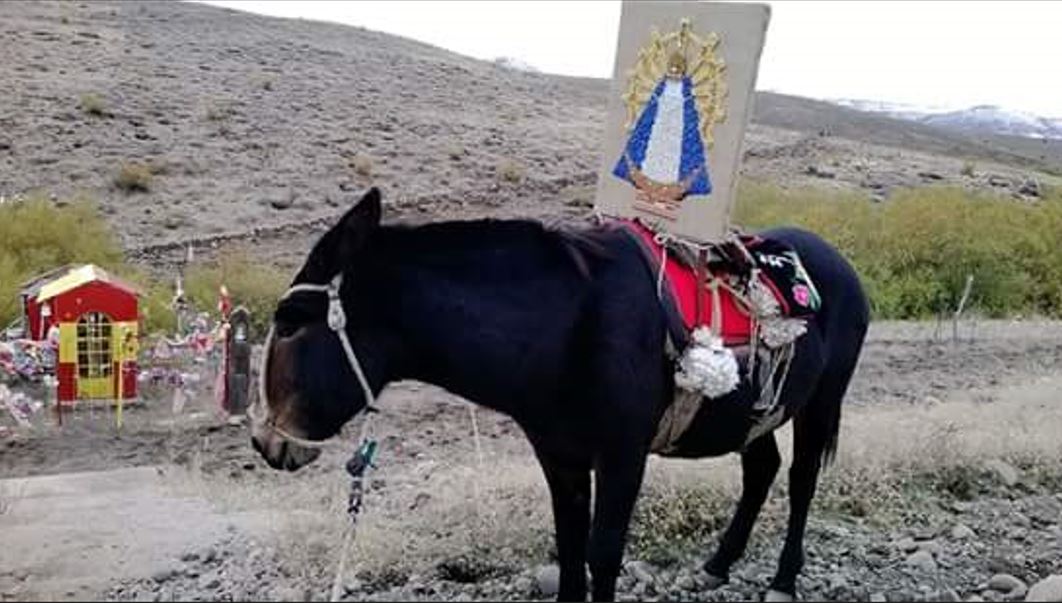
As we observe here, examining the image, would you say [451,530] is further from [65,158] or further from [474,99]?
[474,99]

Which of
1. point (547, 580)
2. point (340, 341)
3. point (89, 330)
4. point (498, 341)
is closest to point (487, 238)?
point (498, 341)

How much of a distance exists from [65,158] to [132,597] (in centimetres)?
2591

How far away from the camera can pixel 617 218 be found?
5414 mm

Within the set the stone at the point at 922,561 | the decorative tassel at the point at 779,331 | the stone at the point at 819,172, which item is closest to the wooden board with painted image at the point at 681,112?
the decorative tassel at the point at 779,331

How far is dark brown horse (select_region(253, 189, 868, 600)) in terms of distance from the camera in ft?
14.1

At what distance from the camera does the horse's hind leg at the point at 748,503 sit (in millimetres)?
6117

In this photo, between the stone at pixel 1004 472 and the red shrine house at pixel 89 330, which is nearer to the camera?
the stone at pixel 1004 472

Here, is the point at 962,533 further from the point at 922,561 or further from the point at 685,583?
the point at 685,583

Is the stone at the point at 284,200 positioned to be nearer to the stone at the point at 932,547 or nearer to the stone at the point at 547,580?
the stone at the point at 932,547

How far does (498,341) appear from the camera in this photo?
4477mm

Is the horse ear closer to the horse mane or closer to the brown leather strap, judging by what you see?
the horse mane

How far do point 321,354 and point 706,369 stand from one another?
152 centimetres

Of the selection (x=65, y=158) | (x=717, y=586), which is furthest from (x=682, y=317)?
(x=65, y=158)

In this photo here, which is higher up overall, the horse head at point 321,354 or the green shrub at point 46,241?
the horse head at point 321,354
